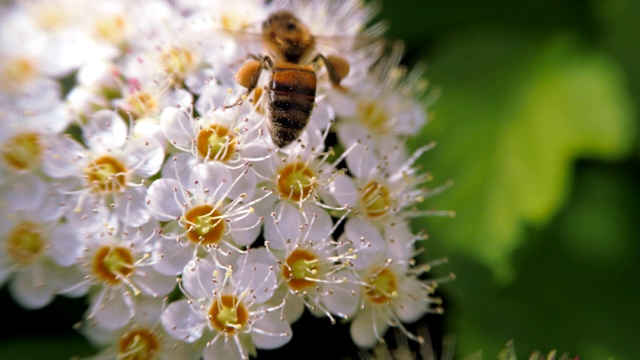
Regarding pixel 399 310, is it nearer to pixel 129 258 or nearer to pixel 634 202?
pixel 129 258

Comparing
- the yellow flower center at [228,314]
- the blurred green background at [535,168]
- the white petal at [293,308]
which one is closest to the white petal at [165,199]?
the yellow flower center at [228,314]

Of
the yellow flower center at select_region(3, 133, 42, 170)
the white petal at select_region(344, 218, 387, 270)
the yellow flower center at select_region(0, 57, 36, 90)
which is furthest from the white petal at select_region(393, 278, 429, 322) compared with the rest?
the yellow flower center at select_region(0, 57, 36, 90)

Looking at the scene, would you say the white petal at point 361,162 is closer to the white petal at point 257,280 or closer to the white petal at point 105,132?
the white petal at point 257,280

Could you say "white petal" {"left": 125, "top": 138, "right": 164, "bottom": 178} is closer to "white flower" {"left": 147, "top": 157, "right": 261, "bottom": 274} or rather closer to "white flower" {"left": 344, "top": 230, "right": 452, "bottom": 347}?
"white flower" {"left": 147, "top": 157, "right": 261, "bottom": 274}

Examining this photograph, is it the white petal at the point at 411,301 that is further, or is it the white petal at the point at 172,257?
the white petal at the point at 411,301

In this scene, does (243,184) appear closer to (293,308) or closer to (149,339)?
(293,308)

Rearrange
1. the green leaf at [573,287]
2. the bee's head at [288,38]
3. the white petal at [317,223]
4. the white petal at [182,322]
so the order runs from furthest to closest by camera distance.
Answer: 1. the green leaf at [573,287]
2. the bee's head at [288,38]
3. the white petal at [317,223]
4. the white petal at [182,322]
